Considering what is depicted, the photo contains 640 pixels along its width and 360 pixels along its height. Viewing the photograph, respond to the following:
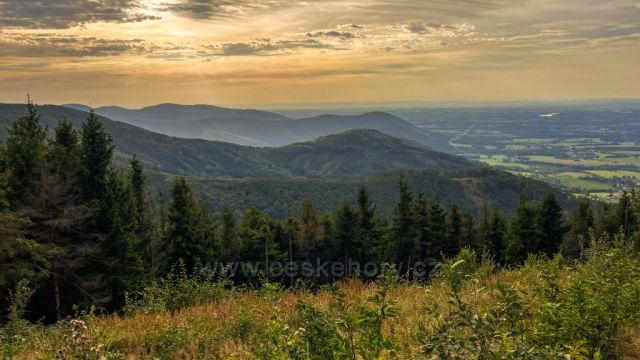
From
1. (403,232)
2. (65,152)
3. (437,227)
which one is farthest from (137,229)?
(437,227)

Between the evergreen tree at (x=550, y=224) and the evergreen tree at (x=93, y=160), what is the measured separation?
43109 millimetres

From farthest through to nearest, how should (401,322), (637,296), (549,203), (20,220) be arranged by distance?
(549,203), (20,220), (401,322), (637,296)

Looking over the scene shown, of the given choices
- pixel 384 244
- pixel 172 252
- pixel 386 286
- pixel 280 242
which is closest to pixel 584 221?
pixel 384 244

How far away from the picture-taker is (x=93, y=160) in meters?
27.7

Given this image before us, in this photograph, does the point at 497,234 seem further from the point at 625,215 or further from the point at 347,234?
the point at 347,234

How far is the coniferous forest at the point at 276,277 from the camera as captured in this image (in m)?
3.55

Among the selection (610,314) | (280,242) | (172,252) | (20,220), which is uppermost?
(610,314)

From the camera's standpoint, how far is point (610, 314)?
446cm

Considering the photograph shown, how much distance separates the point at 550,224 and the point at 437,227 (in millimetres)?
12144

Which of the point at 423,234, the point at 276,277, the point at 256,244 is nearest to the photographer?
the point at 276,277

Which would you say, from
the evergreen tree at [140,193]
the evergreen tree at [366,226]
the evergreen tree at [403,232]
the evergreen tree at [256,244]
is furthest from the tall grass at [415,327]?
the evergreen tree at [366,226]

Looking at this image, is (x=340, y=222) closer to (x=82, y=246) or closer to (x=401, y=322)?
(x=82, y=246)

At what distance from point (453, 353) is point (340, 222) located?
1984 inches

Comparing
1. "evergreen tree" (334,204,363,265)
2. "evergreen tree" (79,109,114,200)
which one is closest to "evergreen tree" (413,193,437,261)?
"evergreen tree" (334,204,363,265)
